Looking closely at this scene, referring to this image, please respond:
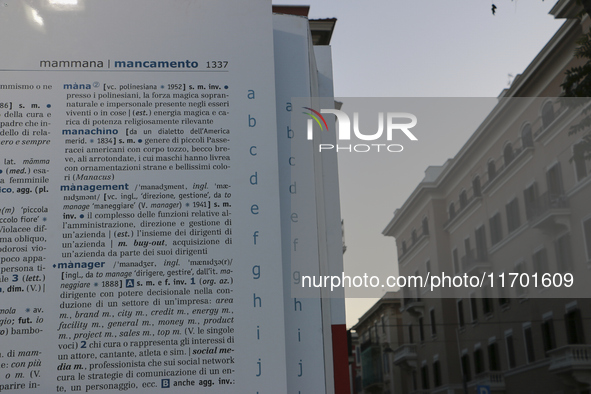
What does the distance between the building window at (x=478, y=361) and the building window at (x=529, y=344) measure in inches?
98.4

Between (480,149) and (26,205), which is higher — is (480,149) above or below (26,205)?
above

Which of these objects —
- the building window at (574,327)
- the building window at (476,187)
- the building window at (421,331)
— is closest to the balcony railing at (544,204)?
the building window at (574,327)

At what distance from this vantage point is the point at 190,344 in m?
1.71

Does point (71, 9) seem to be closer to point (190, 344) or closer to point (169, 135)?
point (169, 135)

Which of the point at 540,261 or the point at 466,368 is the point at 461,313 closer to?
the point at 466,368

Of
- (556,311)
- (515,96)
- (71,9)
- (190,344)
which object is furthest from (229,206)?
(515,96)

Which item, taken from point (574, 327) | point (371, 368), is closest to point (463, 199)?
point (574, 327)

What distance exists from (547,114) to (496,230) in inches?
150

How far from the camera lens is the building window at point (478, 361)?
18.5 metres

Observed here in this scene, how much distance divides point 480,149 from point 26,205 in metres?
18.2

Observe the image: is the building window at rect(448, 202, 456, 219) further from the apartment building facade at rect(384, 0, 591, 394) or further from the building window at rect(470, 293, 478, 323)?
the building window at rect(470, 293, 478, 323)

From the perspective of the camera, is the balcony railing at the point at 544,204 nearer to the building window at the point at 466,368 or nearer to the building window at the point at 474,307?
the building window at the point at 474,307

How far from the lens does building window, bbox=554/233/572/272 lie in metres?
14.1

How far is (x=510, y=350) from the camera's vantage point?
1675 cm
